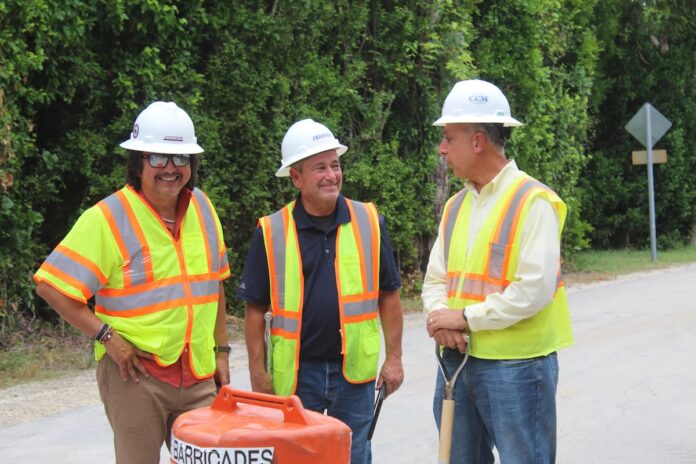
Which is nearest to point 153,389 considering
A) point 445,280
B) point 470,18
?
point 445,280

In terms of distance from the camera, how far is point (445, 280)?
4840 mm

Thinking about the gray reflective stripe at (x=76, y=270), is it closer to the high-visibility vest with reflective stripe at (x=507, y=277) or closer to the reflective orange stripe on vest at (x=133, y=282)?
the reflective orange stripe on vest at (x=133, y=282)

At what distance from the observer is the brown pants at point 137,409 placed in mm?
4594

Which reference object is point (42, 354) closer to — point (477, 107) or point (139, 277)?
point (139, 277)

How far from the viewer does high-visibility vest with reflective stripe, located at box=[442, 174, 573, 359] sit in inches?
177

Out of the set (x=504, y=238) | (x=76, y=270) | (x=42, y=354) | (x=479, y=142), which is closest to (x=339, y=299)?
(x=504, y=238)

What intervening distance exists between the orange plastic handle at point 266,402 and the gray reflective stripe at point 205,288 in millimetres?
827

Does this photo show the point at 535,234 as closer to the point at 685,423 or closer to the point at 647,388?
the point at 685,423

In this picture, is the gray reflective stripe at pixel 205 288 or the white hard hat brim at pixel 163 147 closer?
the white hard hat brim at pixel 163 147

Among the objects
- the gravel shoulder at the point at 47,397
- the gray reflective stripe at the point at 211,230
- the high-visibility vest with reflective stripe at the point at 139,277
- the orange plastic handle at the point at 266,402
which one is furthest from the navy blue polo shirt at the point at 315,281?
the gravel shoulder at the point at 47,397

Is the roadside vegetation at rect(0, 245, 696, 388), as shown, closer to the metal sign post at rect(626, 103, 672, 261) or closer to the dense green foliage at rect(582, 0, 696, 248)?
the metal sign post at rect(626, 103, 672, 261)

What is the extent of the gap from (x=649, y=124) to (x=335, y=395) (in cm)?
1933

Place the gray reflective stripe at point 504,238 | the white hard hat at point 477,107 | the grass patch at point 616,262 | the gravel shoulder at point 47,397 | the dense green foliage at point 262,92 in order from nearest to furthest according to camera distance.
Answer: the gray reflective stripe at point 504,238 → the white hard hat at point 477,107 → the gravel shoulder at point 47,397 → the dense green foliage at point 262,92 → the grass patch at point 616,262

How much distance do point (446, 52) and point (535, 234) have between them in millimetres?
11368
